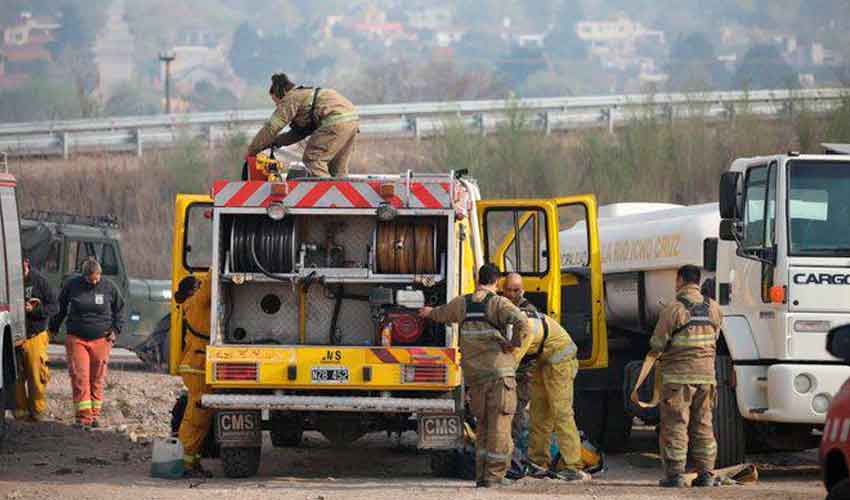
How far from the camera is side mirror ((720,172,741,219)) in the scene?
13.9 meters

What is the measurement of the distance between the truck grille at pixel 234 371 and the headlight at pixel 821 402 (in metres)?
4.33

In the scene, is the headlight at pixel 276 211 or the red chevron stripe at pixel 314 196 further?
the red chevron stripe at pixel 314 196

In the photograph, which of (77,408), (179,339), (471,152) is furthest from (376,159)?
(179,339)

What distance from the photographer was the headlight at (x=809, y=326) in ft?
44.5

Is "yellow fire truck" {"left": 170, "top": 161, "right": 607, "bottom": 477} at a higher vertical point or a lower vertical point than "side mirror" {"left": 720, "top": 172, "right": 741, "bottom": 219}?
lower

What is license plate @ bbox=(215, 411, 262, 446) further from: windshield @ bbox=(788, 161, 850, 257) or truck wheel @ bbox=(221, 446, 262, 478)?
windshield @ bbox=(788, 161, 850, 257)

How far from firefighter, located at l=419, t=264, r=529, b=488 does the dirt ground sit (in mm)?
280

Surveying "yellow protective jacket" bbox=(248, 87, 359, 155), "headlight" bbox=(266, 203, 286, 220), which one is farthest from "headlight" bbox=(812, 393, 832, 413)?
"yellow protective jacket" bbox=(248, 87, 359, 155)

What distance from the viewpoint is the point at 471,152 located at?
132ft

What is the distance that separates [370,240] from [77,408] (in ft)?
17.3

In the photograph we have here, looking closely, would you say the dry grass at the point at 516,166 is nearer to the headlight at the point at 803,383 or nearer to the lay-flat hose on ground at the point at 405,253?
the headlight at the point at 803,383

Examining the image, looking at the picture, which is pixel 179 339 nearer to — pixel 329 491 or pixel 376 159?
pixel 329 491

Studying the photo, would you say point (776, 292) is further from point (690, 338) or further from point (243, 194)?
point (243, 194)

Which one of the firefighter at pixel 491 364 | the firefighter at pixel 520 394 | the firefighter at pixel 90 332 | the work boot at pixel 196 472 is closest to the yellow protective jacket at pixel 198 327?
the work boot at pixel 196 472
